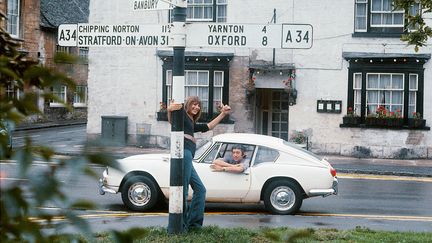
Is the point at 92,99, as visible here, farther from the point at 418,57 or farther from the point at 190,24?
the point at 190,24

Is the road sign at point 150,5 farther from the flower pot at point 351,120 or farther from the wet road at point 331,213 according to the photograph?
the flower pot at point 351,120

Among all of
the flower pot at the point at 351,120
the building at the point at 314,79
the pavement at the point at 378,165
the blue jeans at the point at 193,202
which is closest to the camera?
the blue jeans at the point at 193,202

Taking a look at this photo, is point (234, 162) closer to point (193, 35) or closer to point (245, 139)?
point (245, 139)

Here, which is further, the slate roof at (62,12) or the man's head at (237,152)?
the slate roof at (62,12)

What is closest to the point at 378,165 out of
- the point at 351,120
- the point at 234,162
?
the point at 351,120

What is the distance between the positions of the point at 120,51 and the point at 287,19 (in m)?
6.45

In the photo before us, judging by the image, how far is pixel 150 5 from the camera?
319 inches

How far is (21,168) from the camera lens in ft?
4.92

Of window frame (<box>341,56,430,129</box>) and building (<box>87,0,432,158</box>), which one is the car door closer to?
building (<box>87,0,432,158</box>)

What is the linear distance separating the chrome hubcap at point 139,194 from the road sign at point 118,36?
3.86m

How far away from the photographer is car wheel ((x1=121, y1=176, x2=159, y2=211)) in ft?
37.4

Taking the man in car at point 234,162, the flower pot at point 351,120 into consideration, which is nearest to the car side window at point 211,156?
the man in car at point 234,162

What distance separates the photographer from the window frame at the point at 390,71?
74.9 feet

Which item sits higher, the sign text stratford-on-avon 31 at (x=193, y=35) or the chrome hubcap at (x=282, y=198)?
the sign text stratford-on-avon 31 at (x=193, y=35)
